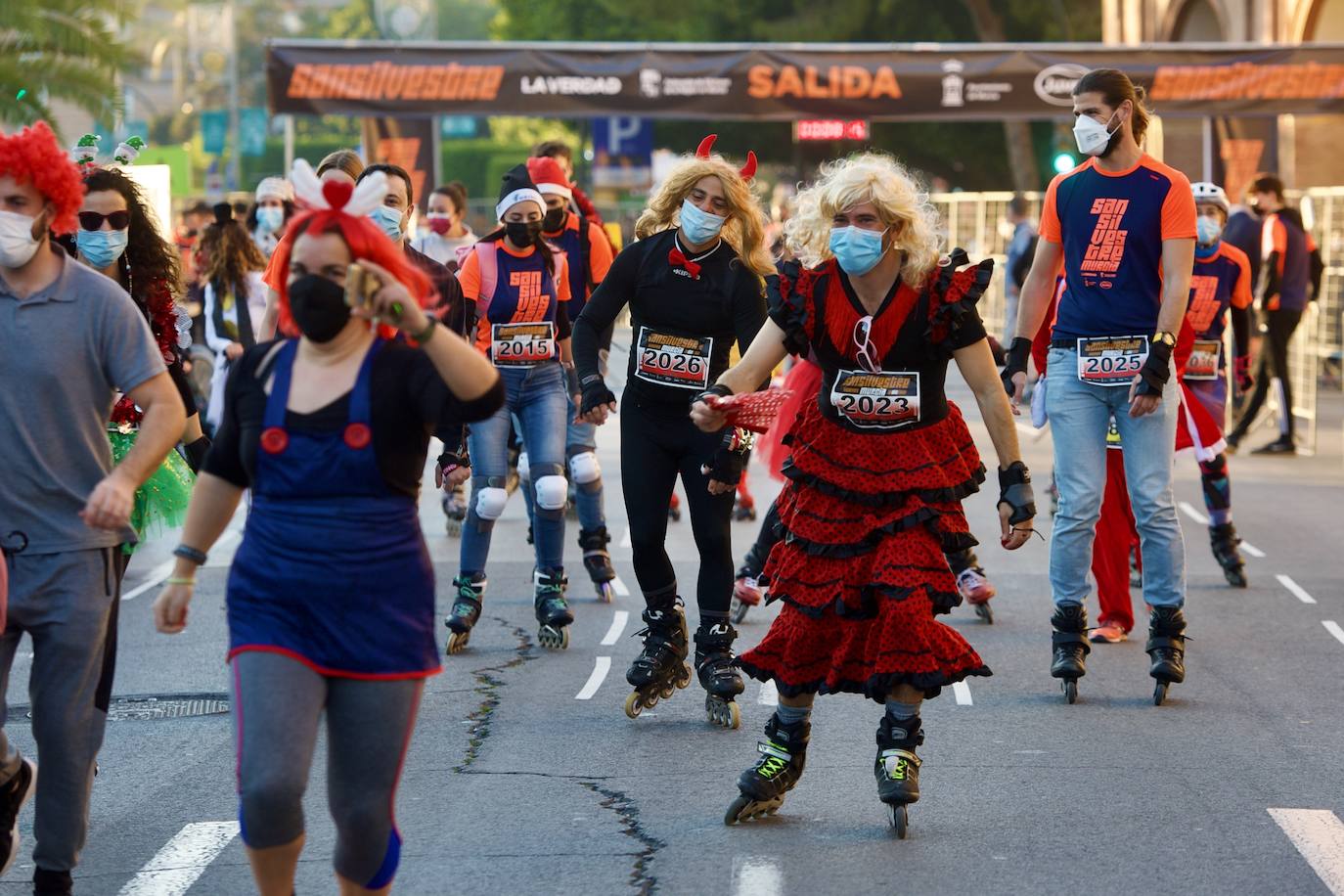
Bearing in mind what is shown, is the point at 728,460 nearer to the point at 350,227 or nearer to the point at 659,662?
the point at 659,662

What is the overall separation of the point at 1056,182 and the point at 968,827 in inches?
118

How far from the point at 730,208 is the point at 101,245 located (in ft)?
7.55

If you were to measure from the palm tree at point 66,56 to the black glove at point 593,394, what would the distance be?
19.2 m

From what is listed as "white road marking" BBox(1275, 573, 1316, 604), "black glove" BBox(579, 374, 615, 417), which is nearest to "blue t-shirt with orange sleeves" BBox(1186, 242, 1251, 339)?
"white road marking" BBox(1275, 573, 1316, 604)

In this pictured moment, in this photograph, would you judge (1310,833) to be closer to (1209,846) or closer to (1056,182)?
(1209,846)

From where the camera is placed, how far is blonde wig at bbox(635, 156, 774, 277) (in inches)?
301

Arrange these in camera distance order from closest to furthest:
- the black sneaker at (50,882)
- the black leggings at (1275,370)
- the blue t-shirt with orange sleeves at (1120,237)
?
1. the black sneaker at (50,882)
2. the blue t-shirt with orange sleeves at (1120,237)
3. the black leggings at (1275,370)

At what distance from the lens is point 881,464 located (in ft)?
20.1

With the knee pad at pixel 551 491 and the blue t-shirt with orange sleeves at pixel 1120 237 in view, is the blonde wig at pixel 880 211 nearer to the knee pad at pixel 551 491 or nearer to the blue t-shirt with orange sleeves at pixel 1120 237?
the blue t-shirt with orange sleeves at pixel 1120 237

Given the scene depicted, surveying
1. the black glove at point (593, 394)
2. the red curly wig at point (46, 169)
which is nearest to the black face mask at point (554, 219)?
the black glove at point (593, 394)

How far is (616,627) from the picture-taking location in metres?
9.95

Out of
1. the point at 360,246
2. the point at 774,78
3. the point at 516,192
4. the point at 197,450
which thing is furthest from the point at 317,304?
the point at 774,78

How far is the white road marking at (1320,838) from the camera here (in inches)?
226

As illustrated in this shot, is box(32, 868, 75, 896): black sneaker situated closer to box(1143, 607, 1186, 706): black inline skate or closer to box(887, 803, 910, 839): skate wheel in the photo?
box(887, 803, 910, 839): skate wheel
